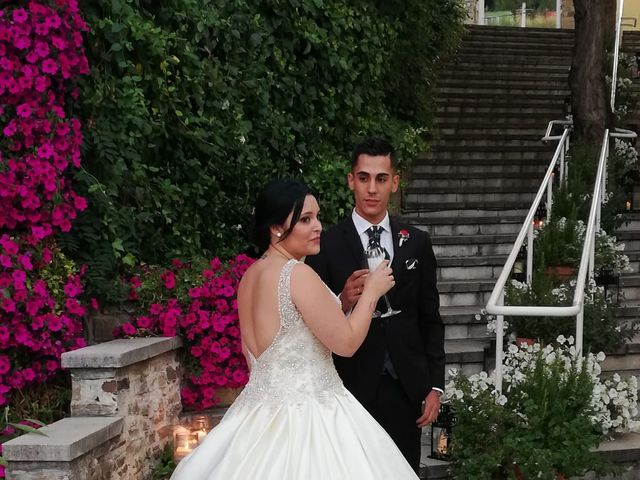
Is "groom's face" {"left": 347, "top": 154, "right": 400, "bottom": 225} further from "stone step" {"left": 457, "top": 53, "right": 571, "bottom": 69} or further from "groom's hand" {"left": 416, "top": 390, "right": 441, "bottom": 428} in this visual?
"stone step" {"left": 457, "top": 53, "right": 571, "bottom": 69}

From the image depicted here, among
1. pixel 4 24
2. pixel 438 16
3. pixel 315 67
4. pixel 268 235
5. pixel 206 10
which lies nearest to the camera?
pixel 268 235

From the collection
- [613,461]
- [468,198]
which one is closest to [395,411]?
[613,461]

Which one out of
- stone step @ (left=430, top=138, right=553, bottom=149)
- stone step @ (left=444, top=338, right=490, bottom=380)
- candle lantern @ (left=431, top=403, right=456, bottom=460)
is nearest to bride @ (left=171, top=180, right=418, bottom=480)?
candle lantern @ (left=431, top=403, right=456, bottom=460)

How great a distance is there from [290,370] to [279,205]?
1.73 feet

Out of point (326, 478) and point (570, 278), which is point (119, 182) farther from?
point (570, 278)

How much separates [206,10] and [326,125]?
1819mm

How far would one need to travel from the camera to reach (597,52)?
28.3 feet

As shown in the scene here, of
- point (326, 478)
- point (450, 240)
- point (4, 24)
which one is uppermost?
point (4, 24)

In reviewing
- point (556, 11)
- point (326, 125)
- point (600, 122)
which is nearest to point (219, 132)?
point (326, 125)

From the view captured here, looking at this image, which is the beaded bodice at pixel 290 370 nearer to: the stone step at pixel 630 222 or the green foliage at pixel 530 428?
the green foliage at pixel 530 428

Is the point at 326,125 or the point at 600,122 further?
the point at 600,122

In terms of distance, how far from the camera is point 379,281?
8.81 feet

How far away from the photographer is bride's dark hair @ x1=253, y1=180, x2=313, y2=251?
8.78 feet

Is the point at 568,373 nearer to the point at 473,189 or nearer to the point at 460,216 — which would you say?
Result: the point at 460,216
